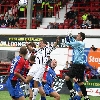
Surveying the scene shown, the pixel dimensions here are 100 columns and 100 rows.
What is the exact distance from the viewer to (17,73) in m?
11.9

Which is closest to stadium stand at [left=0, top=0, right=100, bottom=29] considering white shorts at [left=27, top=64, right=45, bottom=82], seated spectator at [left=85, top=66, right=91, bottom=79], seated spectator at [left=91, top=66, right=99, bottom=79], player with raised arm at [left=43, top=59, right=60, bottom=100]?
seated spectator at [left=91, top=66, right=99, bottom=79]

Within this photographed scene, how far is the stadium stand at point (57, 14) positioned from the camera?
2898cm

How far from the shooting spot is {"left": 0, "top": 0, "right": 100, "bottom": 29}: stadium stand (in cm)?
2898

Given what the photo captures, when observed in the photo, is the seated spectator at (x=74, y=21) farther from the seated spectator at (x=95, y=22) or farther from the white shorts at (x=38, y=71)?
the white shorts at (x=38, y=71)

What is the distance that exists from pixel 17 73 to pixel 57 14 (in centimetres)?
1963

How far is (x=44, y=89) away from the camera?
14.4 m

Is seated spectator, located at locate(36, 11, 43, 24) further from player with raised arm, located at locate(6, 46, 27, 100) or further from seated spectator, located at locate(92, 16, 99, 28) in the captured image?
player with raised arm, located at locate(6, 46, 27, 100)

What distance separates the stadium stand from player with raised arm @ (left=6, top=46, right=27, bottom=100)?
16303 millimetres

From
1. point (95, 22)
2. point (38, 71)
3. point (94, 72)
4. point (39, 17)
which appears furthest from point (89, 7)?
point (38, 71)

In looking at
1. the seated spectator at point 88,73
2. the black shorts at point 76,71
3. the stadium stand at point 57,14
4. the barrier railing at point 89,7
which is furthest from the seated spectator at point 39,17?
the black shorts at point 76,71

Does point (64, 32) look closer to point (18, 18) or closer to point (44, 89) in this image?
point (18, 18)

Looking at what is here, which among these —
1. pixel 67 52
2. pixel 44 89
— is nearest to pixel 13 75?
pixel 44 89

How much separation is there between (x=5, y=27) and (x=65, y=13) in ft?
13.3

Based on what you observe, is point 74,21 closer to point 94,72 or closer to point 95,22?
point 95,22
